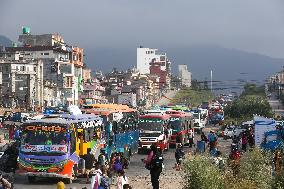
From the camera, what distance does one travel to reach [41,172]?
2325cm

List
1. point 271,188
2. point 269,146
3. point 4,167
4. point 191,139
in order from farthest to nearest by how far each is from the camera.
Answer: point 191,139
point 269,146
point 4,167
point 271,188

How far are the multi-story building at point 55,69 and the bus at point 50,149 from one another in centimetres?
9116

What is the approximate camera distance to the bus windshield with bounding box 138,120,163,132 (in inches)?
1542

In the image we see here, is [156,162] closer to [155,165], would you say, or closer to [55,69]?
[155,165]

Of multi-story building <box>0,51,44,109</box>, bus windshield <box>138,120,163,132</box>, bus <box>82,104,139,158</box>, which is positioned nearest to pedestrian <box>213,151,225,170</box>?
bus <box>82,104,139,158</box>

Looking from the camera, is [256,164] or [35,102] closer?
[256,164]

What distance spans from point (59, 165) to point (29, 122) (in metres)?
2.02

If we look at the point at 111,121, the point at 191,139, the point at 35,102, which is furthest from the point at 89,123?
the point at 35,102

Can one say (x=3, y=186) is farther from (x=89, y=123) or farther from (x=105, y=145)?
(x=105, y=145)

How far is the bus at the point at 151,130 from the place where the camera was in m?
38.8

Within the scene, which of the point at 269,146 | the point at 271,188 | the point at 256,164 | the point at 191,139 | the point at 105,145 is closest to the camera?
the point at 271,188

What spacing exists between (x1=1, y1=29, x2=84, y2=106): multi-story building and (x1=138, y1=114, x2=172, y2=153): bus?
251ft

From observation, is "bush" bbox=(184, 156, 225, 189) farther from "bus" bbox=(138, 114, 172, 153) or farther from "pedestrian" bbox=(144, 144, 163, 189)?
"bus" bbox=(138, 114, 172, 153)

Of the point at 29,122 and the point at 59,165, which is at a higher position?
the point at 29,122
